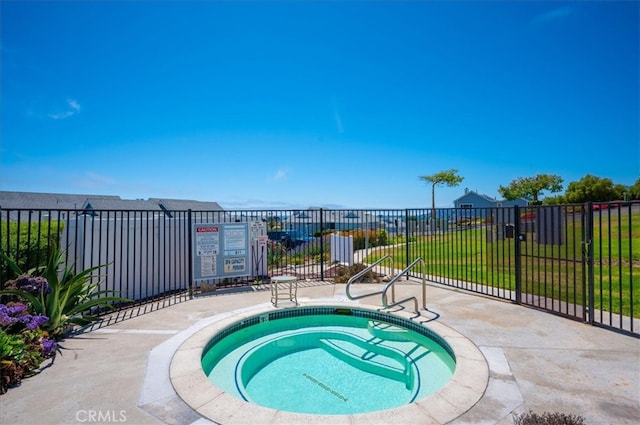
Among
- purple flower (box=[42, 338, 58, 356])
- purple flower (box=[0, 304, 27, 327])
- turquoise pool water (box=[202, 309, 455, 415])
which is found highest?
purple flower (box=[0, 304, 27, 327])

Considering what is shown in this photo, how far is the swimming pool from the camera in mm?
2518

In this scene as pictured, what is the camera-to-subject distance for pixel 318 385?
377cm

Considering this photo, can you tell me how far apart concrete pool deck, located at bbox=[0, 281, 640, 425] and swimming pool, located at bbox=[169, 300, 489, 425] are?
0.03 metres

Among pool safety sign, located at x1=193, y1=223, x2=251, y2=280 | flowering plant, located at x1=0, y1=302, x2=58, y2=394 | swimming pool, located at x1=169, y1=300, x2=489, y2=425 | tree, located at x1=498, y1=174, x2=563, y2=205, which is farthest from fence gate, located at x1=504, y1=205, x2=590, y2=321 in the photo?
tree, located at x1=498, y1=174, x2=563, y2=205

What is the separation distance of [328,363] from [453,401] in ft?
6.82

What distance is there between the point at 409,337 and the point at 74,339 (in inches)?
208

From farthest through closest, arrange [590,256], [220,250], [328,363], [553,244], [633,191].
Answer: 1. [633,191]
2. [220,250]
3. [553,244]
4. [590,256]
5. [328,363]

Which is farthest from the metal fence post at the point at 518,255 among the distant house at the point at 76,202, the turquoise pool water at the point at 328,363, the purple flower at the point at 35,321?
the distant house at the point at 76,202

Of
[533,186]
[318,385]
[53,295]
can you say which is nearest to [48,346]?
[53,295]

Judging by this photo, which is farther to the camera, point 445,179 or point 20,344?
point 445,179

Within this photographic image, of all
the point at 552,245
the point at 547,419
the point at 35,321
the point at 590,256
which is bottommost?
the point at 547,419

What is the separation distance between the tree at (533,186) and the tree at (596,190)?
2345 millimetres

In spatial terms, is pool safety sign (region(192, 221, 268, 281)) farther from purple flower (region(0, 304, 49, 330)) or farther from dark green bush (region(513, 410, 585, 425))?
dark green bush (region(513, 410, 585, 425))

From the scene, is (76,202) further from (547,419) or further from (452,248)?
(547,419)
